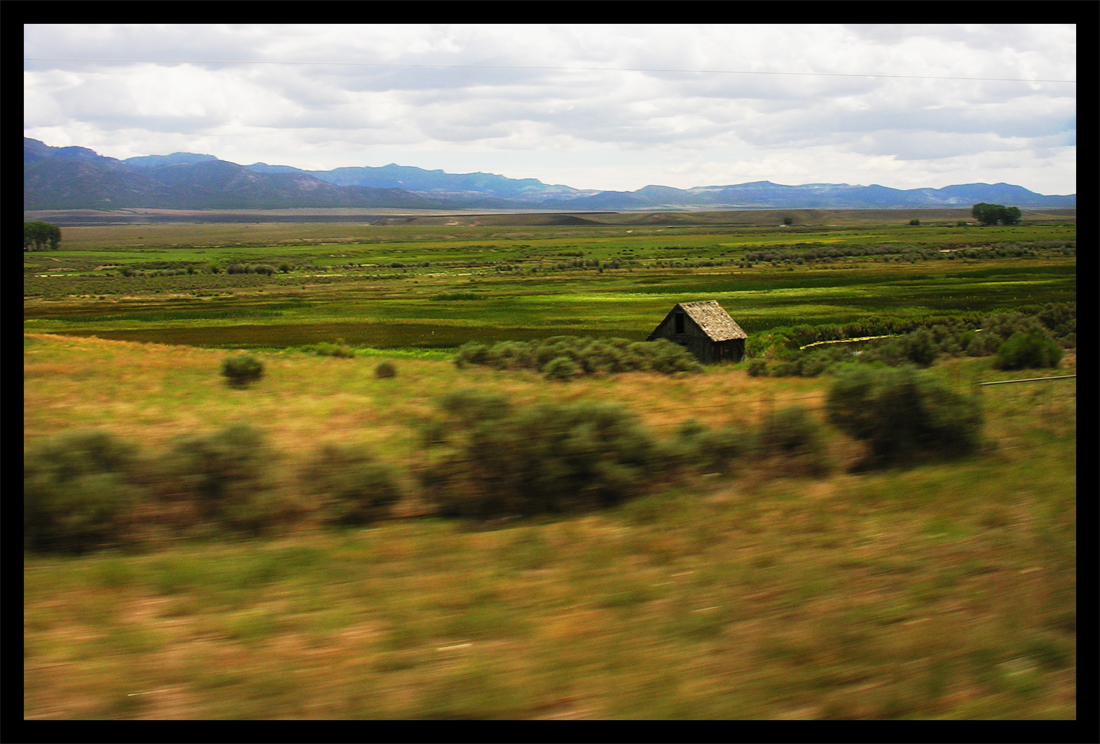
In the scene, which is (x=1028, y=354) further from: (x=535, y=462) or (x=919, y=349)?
(x=535, y=462)

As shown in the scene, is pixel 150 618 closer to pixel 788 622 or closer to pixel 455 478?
pixel 455 478

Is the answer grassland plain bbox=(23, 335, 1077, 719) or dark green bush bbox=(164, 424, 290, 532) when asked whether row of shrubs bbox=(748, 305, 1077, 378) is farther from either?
dark green bush bbox=(164, 424, 290, 532)

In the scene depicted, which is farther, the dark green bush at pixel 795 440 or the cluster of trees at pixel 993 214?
the cluster of trees at pixel 993 214

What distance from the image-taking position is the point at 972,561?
5.14 m

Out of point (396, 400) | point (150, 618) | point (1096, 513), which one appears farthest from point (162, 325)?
point (1096, 513)

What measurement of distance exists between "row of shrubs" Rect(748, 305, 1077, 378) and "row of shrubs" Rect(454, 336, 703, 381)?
5.68 feet

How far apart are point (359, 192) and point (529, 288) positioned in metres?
87.5

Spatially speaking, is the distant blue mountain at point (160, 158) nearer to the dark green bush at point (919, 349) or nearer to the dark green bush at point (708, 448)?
the dark green bush at point (708, 448)

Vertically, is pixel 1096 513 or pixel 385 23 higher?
pixel 385 23

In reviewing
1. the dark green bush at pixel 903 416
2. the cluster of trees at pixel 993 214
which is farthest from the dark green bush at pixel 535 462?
the cluster of trees at pixel 993 214

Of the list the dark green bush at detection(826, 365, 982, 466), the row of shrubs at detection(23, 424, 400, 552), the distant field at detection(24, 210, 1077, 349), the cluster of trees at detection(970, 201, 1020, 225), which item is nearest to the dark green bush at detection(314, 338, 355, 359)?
the distant field at detection(24, 210, 1077, 349)

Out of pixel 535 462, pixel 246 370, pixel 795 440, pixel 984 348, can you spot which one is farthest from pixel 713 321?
pixel 535 462

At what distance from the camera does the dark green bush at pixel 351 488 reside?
251 inches

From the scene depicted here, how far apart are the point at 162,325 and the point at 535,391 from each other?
1520 cm
